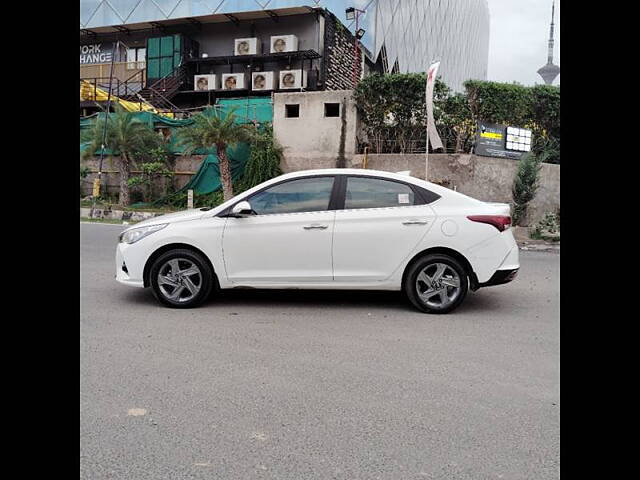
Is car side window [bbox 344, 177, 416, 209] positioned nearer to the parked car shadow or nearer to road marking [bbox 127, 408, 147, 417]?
the parked car shadow

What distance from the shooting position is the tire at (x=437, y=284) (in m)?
6.08

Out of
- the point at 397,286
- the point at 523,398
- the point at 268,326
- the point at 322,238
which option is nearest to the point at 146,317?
the point at 268,326

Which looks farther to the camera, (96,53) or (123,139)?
(96,53)

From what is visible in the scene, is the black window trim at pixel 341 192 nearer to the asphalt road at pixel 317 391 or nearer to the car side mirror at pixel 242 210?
the car side mirror at pixel 242 210

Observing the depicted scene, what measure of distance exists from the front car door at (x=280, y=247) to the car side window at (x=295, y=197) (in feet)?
0.11

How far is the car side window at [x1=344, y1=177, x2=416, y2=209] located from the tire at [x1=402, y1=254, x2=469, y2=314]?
2.35ft

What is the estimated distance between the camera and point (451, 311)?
6.18 m

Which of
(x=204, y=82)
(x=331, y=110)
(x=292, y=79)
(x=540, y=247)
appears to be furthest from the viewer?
(x=204, y=82)

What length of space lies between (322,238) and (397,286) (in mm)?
996

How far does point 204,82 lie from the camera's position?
28203mm

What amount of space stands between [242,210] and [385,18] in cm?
2833

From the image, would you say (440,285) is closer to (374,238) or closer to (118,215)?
(374,238)

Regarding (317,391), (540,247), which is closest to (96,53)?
(540,247)

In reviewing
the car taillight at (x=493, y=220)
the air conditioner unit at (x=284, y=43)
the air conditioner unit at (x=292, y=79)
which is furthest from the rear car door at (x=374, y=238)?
the air conditioner unit at (x=284, y=43)
